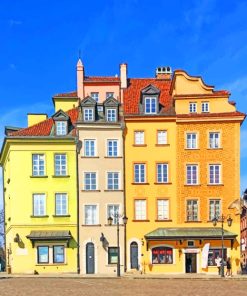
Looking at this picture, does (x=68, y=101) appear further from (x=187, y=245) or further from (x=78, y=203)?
→ (x=187, y=245)

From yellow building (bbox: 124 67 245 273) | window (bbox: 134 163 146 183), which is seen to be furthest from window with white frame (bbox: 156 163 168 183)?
window (bbox: 134 163 146 183)

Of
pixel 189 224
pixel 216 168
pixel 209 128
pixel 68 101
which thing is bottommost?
pixel 189 224

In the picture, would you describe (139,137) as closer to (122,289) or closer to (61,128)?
(61,128)

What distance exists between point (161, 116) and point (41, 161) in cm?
1073

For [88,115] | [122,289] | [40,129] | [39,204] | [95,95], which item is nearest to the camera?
[122,289]

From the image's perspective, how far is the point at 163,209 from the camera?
51.2m

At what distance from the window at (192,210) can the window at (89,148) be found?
9021mm

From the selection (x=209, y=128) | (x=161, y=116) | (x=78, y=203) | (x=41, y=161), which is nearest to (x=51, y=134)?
(x=41, y=161)

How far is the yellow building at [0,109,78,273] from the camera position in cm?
5028

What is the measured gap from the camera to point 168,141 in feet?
169

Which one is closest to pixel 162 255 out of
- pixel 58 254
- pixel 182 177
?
pixel 182 177

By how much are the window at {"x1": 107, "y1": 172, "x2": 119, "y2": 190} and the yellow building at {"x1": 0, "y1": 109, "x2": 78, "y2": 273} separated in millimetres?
2852

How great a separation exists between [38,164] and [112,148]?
20.8ft

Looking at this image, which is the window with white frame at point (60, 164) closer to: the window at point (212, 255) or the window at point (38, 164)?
the window at point (38, 164)
